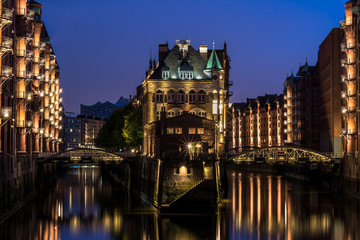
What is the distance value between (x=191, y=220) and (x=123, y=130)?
56631 mm

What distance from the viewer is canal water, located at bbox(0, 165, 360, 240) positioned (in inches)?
1933

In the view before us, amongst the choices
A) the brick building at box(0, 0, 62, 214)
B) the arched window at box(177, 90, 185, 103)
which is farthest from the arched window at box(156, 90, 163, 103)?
the brick building at box(0, 0, 62, 214)

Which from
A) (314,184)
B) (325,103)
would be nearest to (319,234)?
(314,184)

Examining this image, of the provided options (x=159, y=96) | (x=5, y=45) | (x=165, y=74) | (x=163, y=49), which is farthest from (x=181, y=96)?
(x=5, y=45)

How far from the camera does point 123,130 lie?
108938 mm

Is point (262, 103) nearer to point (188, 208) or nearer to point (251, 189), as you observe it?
point (251, 189)

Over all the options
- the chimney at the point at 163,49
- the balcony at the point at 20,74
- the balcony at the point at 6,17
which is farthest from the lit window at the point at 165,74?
the balcony at the point at 6,17

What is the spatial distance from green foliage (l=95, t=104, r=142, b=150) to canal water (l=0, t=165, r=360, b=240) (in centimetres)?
2515

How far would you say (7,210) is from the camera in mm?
52469

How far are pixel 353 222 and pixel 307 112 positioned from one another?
71009 millimetres

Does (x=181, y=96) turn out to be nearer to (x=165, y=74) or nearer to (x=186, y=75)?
(x=186, y=75)

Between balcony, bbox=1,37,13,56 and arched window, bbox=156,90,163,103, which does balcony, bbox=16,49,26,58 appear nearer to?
balcony, bbox=1,37,13,56

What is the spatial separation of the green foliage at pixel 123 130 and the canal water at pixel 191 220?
25153mm

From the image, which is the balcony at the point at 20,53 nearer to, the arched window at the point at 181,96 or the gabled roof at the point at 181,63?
the gabled roof at the point at 181,63
